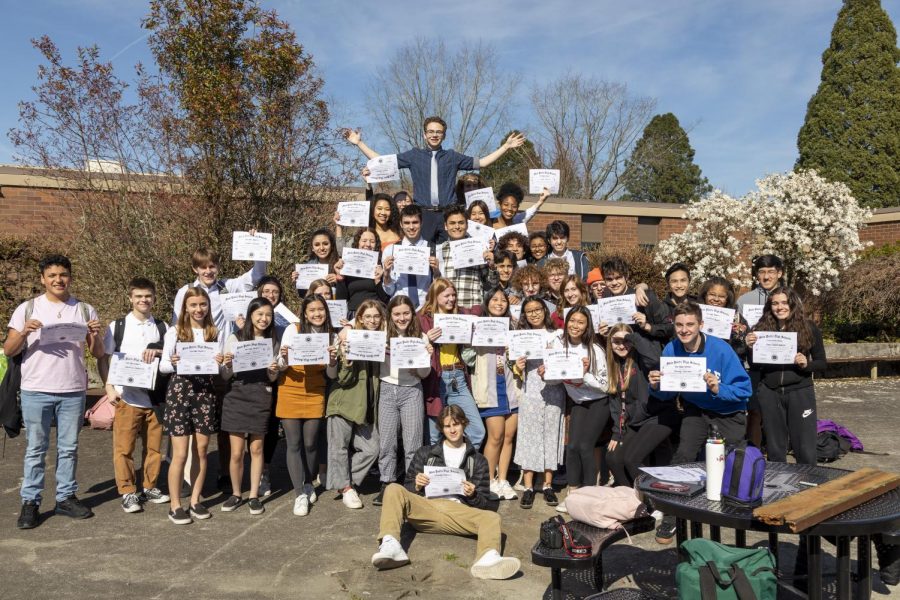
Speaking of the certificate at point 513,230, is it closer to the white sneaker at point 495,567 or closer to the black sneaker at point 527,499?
the black sneaker at point 527,499

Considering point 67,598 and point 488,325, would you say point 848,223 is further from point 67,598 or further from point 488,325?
point 67,598

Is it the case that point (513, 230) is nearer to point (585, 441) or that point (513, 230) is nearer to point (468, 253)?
point (468, 253)

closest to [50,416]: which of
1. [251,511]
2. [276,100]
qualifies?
[251,511]

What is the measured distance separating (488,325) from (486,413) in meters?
0.83

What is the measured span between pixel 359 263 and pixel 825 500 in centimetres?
474

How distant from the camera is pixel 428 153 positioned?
8680 mm

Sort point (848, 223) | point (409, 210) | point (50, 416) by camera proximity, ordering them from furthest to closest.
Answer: point (848, 223)
point (409, 210)
point (50, 416)

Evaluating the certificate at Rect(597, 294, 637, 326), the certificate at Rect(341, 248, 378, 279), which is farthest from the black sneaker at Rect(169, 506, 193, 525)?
the certificate at Rect(597, 294, 637, 326)

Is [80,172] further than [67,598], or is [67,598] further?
[80,172]

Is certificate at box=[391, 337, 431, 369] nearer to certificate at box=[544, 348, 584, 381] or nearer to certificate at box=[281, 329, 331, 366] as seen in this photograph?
certificate at box=[281, 329, 331, 366]

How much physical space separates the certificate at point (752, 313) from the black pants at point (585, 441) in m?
1.73

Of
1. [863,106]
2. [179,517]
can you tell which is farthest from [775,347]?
[863,106]

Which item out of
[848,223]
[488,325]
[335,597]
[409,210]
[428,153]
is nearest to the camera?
[335,597]

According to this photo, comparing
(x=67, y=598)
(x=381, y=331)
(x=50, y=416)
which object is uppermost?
(x=381, y=331)
